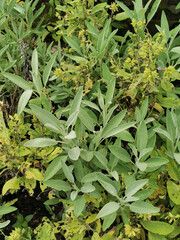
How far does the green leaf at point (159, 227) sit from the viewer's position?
1389 millimetres

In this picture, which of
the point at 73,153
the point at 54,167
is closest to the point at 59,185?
the point at 54,167

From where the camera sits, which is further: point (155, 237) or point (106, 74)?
point (106, 74)

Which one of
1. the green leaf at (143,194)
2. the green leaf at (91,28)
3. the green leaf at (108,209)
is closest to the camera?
the green leaf at (108,209)

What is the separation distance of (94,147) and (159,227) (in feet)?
1.54

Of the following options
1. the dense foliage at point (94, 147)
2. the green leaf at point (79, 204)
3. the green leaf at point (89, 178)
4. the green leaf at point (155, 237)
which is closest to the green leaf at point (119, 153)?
the dense foliage at point (94, 147)

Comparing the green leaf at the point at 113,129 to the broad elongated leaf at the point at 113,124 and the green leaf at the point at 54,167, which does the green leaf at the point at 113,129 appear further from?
the green leaf at the point at 54,167

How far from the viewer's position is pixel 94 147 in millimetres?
1599

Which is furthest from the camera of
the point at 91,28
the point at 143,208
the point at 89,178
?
the point at 91,28

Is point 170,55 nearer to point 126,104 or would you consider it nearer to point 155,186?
point 126,104

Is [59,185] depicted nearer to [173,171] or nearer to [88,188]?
[88,188]

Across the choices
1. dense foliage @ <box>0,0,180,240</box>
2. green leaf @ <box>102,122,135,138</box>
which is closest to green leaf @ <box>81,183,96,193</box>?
dense foliage @ <box>0,0,180,240</box>

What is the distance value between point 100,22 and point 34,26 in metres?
0.64

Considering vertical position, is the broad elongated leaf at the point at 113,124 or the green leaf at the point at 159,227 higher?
the broad elongated leaf at the point at 113,124

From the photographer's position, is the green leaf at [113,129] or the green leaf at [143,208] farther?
the green leaf at [113,129]
